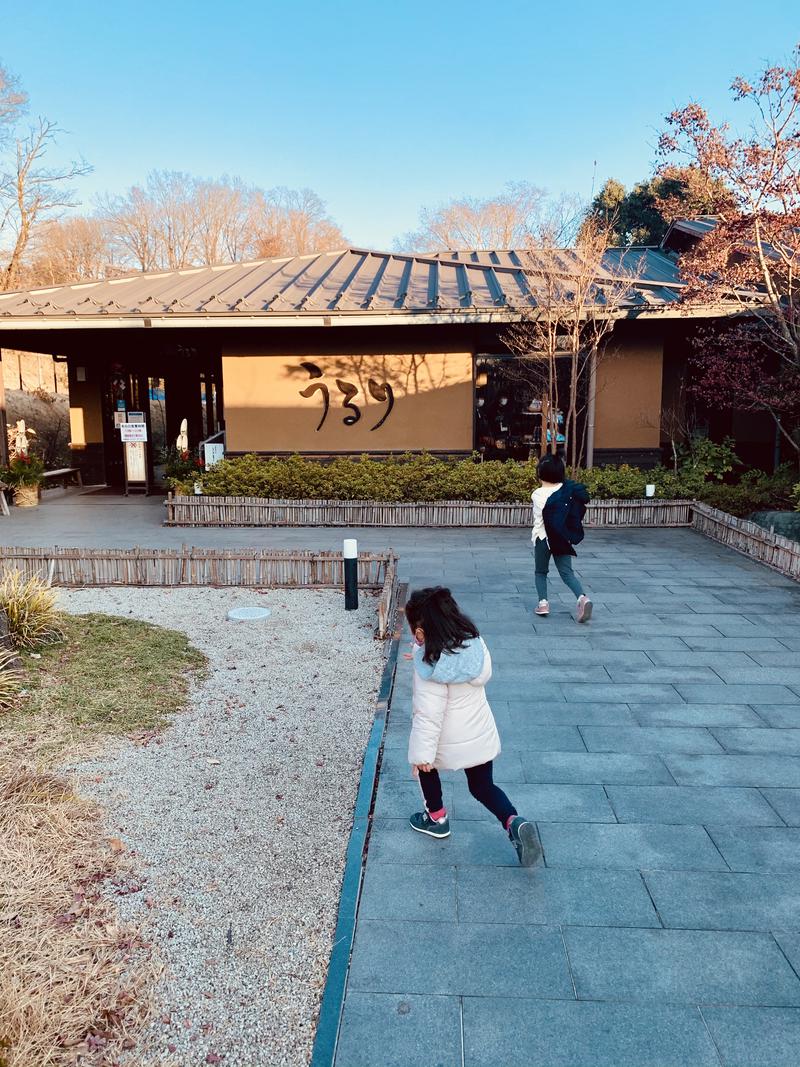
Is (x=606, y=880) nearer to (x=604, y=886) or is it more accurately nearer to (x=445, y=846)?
(x=604, y=886)

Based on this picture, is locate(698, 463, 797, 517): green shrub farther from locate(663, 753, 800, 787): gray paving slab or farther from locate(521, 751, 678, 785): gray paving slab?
locate(521, 751, 678, 785): gray paving slab

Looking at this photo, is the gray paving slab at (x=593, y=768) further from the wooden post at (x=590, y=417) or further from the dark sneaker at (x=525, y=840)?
the wooden post at (x=590, y=417)

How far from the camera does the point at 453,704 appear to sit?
135 inches

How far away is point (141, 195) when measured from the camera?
38.5m

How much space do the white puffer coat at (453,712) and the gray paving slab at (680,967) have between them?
2.66 ft

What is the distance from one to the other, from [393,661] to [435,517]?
6.47 metres

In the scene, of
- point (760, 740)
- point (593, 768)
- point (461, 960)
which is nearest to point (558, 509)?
point (760, 740)

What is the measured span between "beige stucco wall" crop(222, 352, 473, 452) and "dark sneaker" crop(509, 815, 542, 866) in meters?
11.5

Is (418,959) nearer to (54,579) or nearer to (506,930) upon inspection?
(506,930)

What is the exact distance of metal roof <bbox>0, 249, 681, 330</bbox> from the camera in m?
13.1

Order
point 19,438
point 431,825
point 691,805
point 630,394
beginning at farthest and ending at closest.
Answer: point 19,438 → point 630,394 → point 691,805 → point 431,825

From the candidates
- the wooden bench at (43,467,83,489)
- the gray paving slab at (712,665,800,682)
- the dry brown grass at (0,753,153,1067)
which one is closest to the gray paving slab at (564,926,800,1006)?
the dry brown grass at (0,753,153,1067)

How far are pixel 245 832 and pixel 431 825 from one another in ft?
3.16

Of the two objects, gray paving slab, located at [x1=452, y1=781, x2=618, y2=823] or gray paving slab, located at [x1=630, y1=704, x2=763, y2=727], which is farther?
gray paving slab, located at [x1=630, y1=704, x2=763, y2=727]
